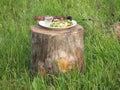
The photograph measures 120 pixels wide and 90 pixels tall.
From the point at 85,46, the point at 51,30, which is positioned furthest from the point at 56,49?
the point at 85,46

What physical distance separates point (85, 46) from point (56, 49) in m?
0.72

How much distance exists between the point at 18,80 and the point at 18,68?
210mm

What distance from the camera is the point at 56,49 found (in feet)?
10.1

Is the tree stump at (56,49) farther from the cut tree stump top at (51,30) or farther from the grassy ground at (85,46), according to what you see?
the grassy ground at (85,46)

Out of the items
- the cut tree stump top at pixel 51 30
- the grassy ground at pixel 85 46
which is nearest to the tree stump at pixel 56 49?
the cut tree stump top at pixel 51 30

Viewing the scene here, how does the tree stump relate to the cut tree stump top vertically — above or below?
below

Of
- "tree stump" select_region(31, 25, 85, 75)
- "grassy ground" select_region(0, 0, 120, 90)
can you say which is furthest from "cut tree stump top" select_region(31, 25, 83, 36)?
"grassy ground" select_region(0, 0, 120, 90)

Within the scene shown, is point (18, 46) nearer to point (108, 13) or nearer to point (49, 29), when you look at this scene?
point (49, 29)

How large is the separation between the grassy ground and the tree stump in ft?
0.35

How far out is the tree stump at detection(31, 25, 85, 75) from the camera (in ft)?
10.0

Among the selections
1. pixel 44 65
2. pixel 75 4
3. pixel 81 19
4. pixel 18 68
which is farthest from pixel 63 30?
pixel 75 4

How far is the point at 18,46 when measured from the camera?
3629 mm

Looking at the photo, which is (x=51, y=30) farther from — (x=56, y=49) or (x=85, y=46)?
(x=85, y=46)

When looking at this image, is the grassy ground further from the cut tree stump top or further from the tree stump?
the cut tree stump top
